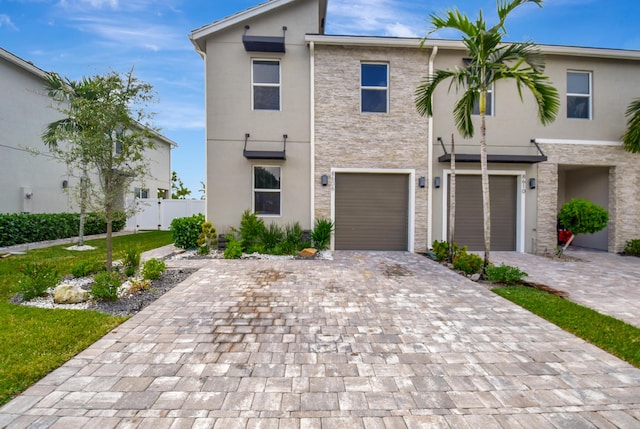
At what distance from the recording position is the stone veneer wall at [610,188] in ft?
30.8

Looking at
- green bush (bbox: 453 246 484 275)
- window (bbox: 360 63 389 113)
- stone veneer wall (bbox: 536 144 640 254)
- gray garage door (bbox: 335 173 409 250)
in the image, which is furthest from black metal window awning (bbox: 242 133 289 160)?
stone veneer wall (bbox: 536 144 640 254)

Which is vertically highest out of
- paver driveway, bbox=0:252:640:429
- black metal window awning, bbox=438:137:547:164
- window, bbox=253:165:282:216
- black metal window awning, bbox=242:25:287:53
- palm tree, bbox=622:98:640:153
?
black metal window awning, bbox=242:25:287:53

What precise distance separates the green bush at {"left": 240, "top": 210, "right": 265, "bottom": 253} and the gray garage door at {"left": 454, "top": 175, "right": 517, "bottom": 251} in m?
6.55

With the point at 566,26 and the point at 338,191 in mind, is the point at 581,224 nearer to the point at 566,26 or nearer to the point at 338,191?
the point at 338,191

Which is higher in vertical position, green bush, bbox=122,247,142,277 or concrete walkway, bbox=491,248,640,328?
green bush, bbox=122,247,142,277

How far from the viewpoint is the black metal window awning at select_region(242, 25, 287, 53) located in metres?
8.62

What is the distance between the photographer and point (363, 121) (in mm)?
9164

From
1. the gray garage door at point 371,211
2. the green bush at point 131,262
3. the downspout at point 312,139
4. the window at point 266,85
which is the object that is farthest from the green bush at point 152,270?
the window at point 266,85

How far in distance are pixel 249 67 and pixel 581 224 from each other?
438 inches

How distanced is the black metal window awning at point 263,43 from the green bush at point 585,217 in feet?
33.0

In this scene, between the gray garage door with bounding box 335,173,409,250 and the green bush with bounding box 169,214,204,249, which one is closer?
the green bush with bounding box 169,214,204,249

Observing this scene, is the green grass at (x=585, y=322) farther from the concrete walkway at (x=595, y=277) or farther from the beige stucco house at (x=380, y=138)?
the beige stucco house at (x=380, y=138)

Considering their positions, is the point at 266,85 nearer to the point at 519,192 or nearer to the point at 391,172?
the point at 391,172

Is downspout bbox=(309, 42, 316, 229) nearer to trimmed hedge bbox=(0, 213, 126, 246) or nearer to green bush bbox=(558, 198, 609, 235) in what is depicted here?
trimmed hedge bbox=(0, 213, 126, 246)
